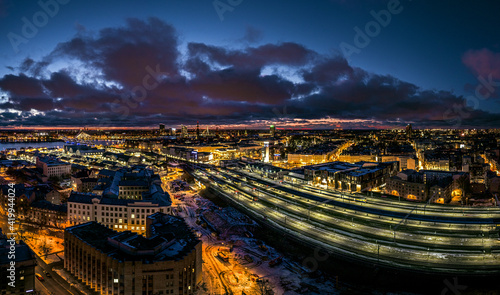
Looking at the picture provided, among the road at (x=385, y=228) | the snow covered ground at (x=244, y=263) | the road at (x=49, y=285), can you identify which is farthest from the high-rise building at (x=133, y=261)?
the road at (x=385, y=228)

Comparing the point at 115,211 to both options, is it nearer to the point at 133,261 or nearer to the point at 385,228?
the point at 133,261

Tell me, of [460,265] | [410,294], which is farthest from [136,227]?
[460,265]

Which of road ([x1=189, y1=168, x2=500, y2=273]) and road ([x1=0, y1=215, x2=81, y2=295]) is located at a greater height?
road ([x1=189, y1=168, x2=500, y2=273])

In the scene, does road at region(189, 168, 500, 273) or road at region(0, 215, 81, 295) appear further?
road at region(189, 168, 500, 273)

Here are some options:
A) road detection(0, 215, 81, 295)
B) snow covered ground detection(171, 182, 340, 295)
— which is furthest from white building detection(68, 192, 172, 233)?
road detection(0, 215, 81, 295)

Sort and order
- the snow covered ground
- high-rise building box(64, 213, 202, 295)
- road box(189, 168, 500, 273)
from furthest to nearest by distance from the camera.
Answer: road box(189, 168, 500, 273)
the snow covered ground
high-rise building box(64, 213, 202, 295)

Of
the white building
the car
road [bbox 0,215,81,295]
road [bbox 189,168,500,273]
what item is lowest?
road [bbox 0,215,81,295]

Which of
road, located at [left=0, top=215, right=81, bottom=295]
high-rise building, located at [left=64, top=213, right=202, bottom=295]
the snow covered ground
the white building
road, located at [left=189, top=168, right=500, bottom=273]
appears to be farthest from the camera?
the white building

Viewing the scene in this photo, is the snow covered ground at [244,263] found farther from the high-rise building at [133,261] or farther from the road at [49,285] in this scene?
the road at [49,285]

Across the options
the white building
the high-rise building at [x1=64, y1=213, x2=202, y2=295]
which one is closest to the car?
the high-rise building at [x1=64, y1=213, x2=202, y2=295]

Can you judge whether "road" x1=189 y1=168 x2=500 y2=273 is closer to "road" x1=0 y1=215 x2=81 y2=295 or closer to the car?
"road" x1=0 y1=215 x2=81 y2=295

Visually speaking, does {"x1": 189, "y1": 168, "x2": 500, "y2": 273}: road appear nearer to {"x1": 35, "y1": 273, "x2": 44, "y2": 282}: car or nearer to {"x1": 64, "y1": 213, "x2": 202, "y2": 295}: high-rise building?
{"x1": 64, "y1": 213, "x2": 202, "y2": 295}: high-rise building

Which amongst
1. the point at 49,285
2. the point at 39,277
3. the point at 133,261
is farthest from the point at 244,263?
the point at 39,277
